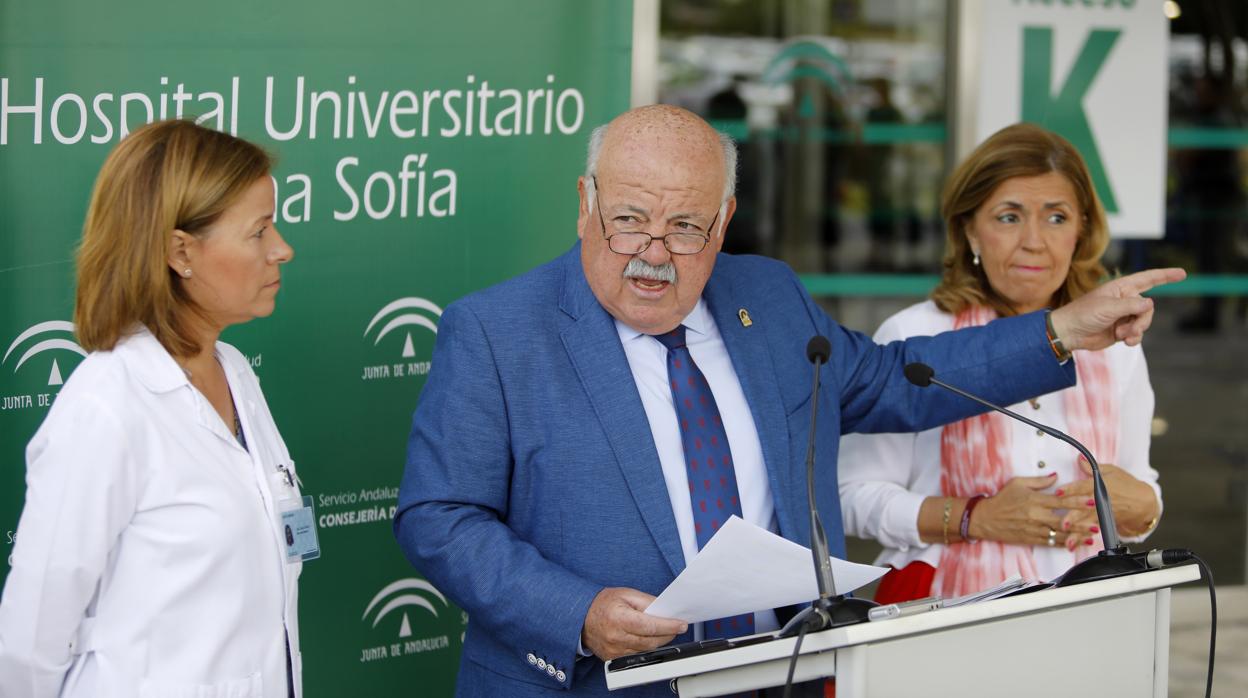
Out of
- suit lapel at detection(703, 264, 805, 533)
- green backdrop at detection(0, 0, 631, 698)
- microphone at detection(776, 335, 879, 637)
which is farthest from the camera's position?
green backdrop at detection(0, 0, 631, 698)

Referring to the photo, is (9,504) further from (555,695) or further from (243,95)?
(555,695)

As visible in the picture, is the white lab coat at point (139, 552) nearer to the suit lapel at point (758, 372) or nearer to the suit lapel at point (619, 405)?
the suit lapel at point (619, 405)

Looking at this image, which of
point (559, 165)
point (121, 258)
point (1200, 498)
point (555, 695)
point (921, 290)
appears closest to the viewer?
point (121, 258)

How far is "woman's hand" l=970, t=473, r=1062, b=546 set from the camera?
276 cm

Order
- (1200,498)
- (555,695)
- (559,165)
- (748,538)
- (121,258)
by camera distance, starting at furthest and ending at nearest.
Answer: (1200,498) < (559,165) < (555,695) < (121,258) < (748,538)

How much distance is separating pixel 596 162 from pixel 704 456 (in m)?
0.58

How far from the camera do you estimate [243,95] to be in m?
2.90

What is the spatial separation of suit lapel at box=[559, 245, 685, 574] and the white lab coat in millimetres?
604

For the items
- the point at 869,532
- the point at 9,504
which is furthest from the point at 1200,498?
the point at 9,504

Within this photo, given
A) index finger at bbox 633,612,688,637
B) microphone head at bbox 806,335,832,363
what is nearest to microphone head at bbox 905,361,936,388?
microphone head at bbox 806,335,832,363

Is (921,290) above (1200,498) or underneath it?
above

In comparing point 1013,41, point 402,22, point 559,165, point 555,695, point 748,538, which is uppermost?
point 1013,41

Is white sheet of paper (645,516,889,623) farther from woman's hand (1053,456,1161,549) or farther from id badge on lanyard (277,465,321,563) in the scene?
woman's hand (1053,456,1161,549)

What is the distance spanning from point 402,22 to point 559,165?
20.1 inches
